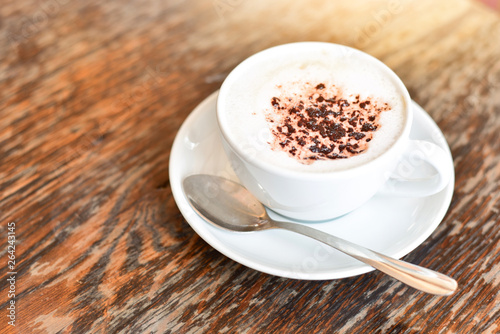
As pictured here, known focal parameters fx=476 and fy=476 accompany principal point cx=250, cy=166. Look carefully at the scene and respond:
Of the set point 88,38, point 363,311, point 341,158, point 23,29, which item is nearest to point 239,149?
point 341,158

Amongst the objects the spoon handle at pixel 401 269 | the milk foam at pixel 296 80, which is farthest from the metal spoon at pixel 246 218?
the milk foam at pixel 296 80

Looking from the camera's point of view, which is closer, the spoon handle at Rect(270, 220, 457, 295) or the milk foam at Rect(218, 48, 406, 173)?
the spoon handle at Rect(270, 220, 457, 295)

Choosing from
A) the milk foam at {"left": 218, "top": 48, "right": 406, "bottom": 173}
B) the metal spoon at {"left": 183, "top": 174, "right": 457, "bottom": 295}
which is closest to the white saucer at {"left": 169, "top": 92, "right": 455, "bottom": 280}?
the metal spoon at {"left": 183, "top": 174, "right": 457, "bottom": 295}

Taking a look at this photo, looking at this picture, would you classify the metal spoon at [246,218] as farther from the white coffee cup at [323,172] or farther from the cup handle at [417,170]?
the cup handle at [417,170]

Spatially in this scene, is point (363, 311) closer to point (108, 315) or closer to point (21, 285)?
point (108, 315)

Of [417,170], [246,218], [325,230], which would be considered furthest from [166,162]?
[417,170]

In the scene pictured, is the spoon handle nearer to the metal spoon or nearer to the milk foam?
the metal spoon
